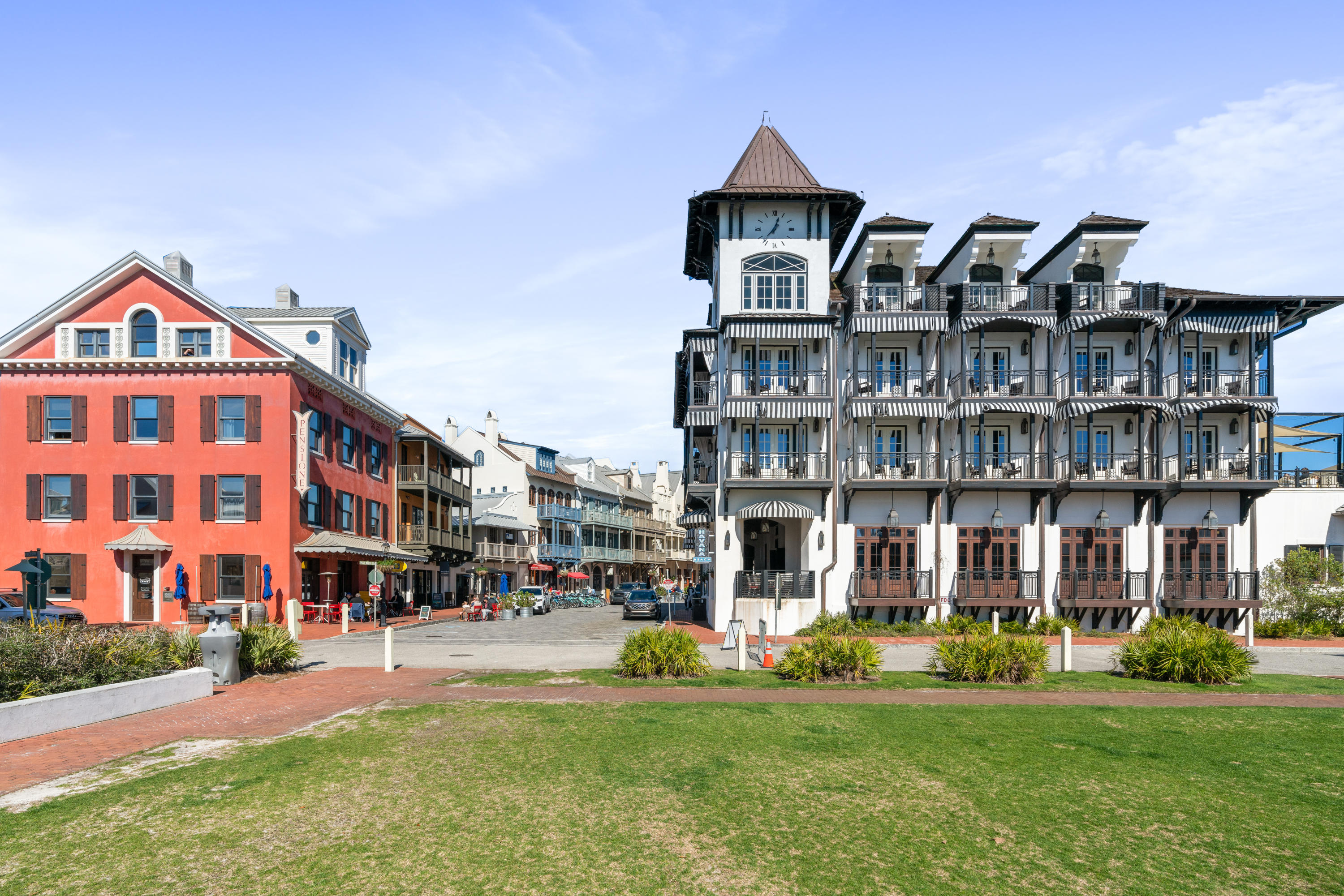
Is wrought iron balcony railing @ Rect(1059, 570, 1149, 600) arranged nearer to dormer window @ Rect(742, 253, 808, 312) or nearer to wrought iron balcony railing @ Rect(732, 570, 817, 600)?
wrought iron balcony railing @ Rect(732, 570, 817, 600)

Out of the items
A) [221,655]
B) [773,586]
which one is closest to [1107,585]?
[773,586]

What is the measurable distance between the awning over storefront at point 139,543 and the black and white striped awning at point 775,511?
21.4 meters

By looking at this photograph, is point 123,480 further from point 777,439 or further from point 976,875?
point 976,875

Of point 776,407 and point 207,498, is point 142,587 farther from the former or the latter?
point 776,407

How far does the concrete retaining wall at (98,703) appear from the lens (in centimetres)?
1148

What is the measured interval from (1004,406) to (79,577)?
111 feet

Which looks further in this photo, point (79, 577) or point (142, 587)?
point (142, 587)

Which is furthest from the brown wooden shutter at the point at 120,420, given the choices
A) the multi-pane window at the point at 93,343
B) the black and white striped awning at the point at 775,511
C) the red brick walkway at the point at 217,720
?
the black and white striped awning at the point at 775,511

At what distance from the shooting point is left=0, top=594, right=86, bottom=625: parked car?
2348cm

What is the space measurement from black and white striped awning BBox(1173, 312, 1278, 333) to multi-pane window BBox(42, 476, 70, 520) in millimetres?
40852

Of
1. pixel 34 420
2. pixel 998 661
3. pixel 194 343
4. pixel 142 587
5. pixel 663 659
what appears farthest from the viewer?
pixel 194 343

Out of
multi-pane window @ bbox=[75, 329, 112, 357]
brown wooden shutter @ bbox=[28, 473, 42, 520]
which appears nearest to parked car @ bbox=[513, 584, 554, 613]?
brown wooden shutter @ bbox=[28, 473, 42, 520]

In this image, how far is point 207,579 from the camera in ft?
114

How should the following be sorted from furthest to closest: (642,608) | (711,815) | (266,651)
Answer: (642,608) < (266,651) < (711,815)
